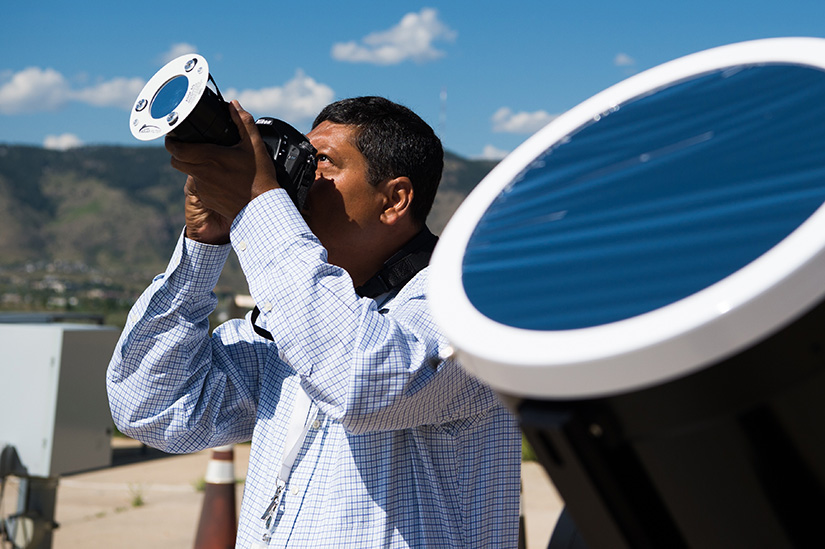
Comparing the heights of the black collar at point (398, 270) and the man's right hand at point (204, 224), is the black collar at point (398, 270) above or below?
below

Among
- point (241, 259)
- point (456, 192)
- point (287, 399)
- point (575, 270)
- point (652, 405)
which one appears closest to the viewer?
point (652, 405)

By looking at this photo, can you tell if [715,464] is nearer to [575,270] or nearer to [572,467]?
[572,467]

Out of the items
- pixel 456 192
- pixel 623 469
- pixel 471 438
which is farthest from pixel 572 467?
pixel 456 192

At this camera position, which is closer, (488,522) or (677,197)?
(677,197)

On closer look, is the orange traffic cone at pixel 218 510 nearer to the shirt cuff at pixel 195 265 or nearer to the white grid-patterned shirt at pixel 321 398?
the white grid-patterned shirt at pixel 321 398

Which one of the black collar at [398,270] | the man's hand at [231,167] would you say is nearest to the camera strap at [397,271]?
the black collar at [398,270]

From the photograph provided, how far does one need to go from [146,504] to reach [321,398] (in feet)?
21.5

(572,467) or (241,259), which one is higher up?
(241,259)

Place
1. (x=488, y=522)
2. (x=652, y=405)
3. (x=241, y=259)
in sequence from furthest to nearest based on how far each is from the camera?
(x=488, y=522) → (x=241, y=259) → (x=652, y=405)

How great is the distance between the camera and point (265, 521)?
1.79m

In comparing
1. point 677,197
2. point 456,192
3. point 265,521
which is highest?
point 456,192

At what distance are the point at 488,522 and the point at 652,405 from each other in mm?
1193

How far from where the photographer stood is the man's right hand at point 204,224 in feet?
6.19

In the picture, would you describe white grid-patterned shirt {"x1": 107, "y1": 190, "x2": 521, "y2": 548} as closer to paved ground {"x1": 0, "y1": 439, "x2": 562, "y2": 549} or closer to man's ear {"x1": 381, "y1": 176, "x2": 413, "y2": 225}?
man's ear {"x1": 381, "y1": 176, "x2": 413, "y2": 225}
